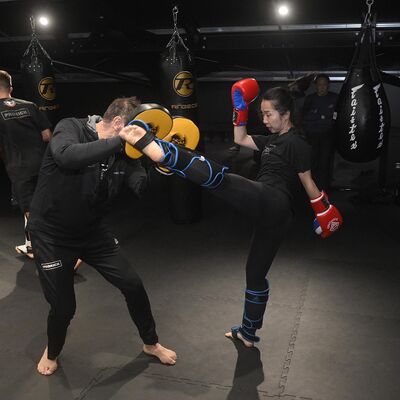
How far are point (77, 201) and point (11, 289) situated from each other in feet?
5.31

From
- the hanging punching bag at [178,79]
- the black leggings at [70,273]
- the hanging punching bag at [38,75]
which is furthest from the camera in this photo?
the hanging punching bag at [38,75]

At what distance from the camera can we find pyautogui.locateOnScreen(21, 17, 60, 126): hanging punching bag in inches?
187

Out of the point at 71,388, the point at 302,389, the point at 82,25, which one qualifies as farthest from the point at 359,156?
the point at 82,25

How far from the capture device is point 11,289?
11.0 feet

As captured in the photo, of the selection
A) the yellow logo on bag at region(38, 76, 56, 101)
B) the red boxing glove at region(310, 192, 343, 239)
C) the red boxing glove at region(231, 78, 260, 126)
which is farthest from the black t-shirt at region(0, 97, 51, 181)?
the red boxing glove at region(310, 192, 343, 239)

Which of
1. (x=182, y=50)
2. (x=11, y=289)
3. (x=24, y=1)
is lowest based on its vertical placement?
(x=11, y=289)

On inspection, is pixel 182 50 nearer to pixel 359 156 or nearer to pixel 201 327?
pixel 359 156

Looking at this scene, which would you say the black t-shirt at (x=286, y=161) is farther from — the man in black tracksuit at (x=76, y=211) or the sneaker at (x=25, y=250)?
the sneaker at (x=25, y=250)

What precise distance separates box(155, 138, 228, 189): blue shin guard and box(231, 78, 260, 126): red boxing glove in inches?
27.4

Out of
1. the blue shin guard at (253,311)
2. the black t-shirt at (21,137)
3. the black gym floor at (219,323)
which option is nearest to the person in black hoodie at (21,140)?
the black t-shirt at (21,137)

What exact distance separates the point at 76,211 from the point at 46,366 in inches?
34.4

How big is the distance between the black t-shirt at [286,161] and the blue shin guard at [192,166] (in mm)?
450

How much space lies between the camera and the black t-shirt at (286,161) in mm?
2307

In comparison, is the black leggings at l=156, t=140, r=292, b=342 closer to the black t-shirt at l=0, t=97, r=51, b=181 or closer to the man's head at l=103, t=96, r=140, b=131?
the man's head at l=103, t=96, r=140, b=131
